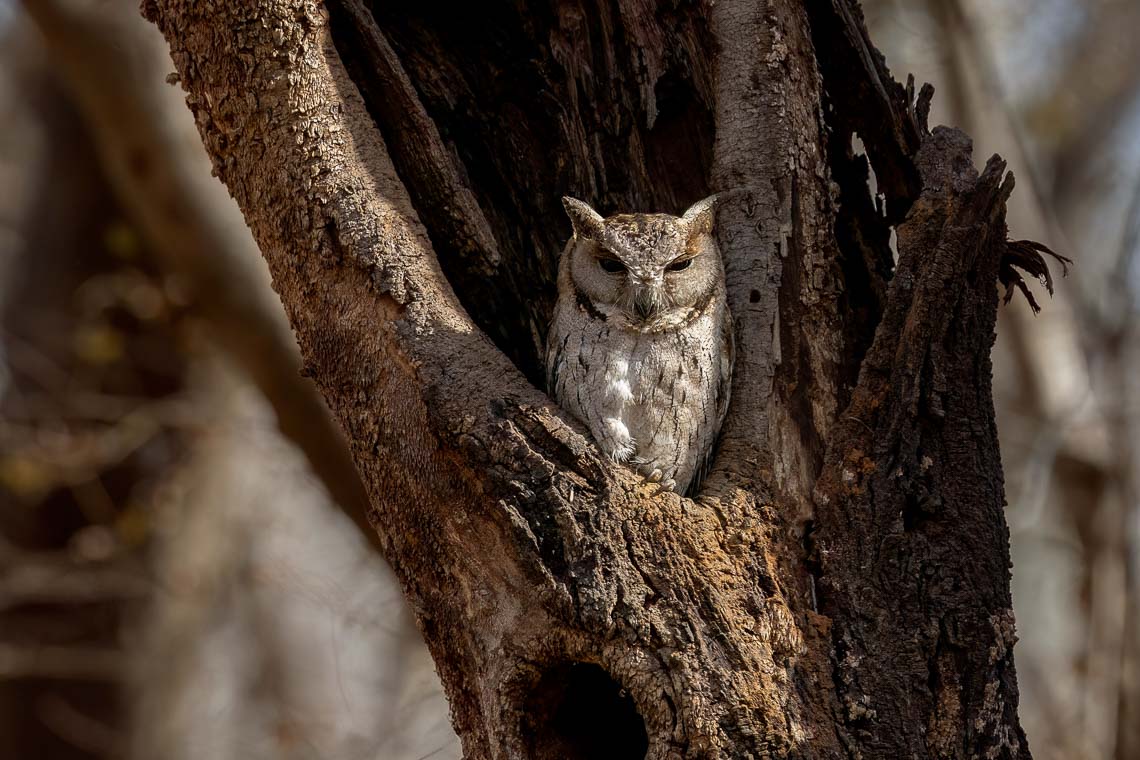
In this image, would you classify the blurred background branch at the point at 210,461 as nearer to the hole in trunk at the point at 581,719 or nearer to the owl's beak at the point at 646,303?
the owl's beak at the point at 646,303

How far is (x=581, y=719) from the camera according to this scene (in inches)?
90.7

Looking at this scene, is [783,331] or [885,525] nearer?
[885,525]

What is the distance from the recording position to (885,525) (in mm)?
2254

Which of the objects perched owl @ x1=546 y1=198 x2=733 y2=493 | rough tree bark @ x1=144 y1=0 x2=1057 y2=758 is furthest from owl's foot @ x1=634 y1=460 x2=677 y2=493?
rough tree bark @ x1=144 y1=0 x2=1057 y2=758

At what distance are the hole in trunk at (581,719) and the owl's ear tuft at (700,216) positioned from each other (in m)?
1.03

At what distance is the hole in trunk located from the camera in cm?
221

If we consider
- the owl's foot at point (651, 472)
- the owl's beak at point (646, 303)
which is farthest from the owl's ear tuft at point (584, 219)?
the owl's foot at point (651, 472)

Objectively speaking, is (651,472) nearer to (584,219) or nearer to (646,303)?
(646,303)

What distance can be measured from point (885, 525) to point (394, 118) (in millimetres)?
1516

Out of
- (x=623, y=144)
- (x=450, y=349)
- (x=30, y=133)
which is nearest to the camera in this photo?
(x=450, y=349)

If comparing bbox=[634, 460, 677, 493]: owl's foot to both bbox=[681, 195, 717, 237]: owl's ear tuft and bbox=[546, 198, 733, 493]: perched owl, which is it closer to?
bbox=[546, 198, 733, 493]: perched owl

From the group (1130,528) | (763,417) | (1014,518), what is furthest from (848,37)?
(1130,528)

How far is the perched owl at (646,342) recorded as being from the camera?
8.98 ft

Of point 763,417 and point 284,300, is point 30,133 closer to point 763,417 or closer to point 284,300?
point 284,300
